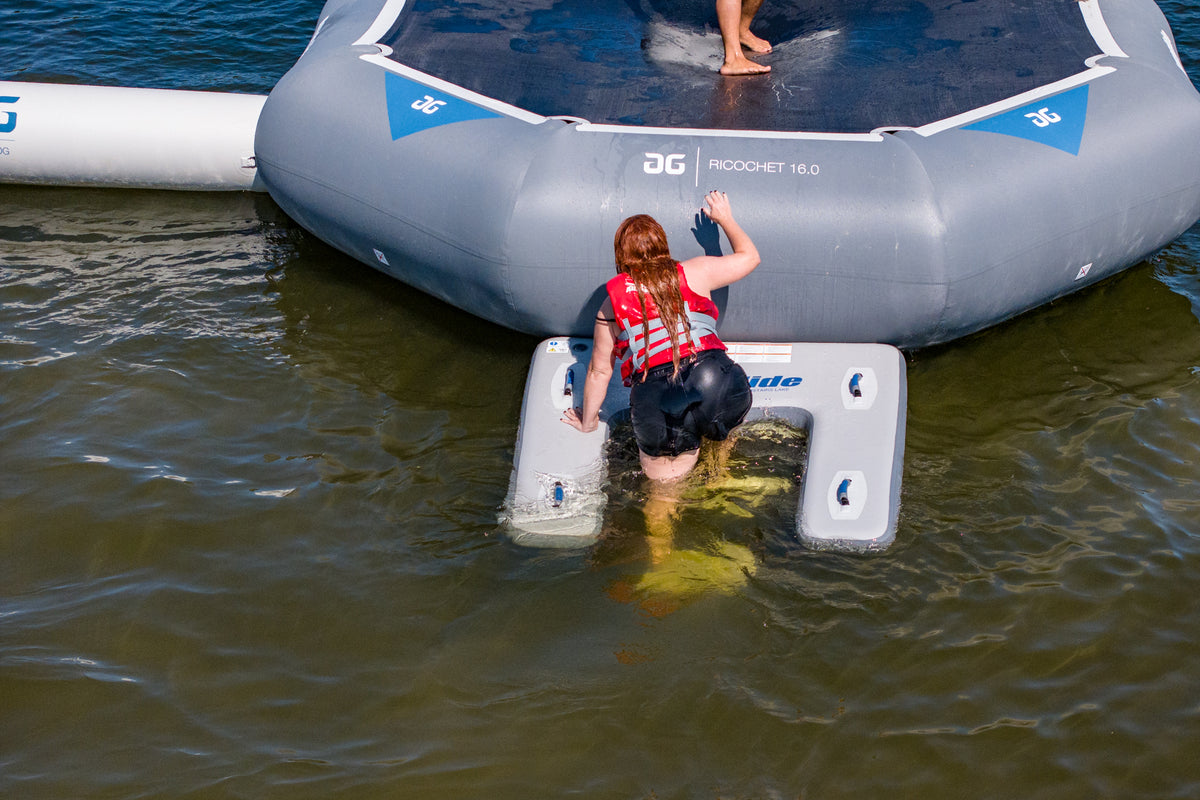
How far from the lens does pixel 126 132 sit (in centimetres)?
590

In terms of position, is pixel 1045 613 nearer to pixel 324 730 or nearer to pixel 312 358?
pixel 324 730

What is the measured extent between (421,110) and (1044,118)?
8.93 ft

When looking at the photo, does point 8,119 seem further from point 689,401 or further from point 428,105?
point 689,401

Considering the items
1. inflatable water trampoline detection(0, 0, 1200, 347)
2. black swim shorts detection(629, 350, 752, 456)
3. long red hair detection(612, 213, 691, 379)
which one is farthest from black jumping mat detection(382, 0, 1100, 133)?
black swim shorts detection(629, 350, 752, 456)

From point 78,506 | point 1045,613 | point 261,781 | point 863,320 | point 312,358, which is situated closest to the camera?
point 261,781

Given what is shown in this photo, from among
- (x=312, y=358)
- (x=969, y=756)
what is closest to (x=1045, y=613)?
(x=969, y=756)

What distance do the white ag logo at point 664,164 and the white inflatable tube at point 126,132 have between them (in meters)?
2.75

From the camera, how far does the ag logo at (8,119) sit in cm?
588

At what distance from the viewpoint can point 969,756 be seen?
3133 millimetres

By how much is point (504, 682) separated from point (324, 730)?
22.9 inches

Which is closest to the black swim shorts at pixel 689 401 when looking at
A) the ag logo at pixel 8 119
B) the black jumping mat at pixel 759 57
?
the black jumping mat at pixel 759 57

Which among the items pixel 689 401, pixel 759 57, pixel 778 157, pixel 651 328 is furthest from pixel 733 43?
pixel 689 401

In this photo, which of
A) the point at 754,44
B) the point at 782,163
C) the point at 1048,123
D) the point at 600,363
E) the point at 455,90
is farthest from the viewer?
the point at 754,44

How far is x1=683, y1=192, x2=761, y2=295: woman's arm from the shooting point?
3.91 meters
